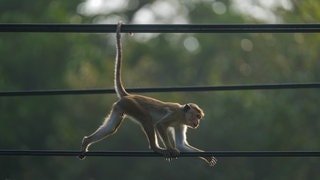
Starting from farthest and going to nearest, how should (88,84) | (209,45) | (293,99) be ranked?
(209,45)
(88,84)
(293,99)

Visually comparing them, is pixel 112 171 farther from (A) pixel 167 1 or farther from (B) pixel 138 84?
(A) pixel 167 1

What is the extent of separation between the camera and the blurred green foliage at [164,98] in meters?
32.1

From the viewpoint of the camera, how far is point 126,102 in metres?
12.1

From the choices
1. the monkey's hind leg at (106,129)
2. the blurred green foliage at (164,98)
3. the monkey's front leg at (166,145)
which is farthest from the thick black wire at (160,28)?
the blurred green foliage at (164,98)

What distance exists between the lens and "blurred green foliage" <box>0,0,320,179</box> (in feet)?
105

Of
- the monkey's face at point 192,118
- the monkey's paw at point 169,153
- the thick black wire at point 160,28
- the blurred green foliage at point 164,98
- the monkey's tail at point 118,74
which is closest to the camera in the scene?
the thick black wire at point 160,28

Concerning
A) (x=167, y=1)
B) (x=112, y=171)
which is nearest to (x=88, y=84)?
(x=112, y=171)

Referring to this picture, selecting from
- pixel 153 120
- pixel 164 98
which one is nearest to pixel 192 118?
pixel 153 120

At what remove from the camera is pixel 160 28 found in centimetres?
983

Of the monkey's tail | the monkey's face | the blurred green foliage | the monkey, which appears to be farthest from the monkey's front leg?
the blurred green foliage

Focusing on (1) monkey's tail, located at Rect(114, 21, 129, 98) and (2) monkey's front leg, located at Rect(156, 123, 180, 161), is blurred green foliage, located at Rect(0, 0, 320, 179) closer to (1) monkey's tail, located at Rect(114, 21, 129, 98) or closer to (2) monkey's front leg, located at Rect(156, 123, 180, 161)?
(1) monkey's tail, located at Rect(114, 21, 129, 98)

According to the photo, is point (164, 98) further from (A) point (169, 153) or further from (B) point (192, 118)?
(A) point (169, 153)

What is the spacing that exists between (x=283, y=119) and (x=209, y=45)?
1669 cm

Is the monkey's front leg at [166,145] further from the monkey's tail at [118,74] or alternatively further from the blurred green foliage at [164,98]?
the blurred green foliage at [164,98]
